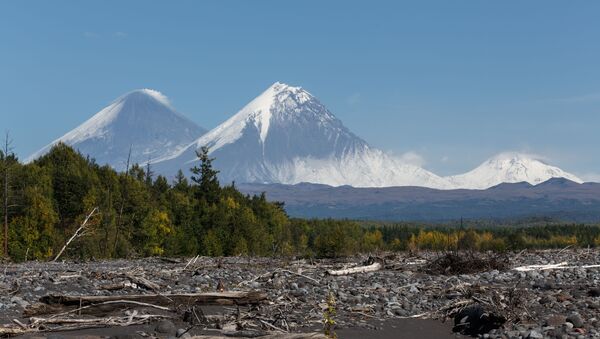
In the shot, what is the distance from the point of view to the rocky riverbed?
13898mm

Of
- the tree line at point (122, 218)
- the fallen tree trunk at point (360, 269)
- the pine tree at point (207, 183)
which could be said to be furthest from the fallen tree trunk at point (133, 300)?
the pine tree at point (207, 183)

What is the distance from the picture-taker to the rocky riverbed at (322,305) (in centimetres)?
1390

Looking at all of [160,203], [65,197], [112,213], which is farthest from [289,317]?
[160,203]

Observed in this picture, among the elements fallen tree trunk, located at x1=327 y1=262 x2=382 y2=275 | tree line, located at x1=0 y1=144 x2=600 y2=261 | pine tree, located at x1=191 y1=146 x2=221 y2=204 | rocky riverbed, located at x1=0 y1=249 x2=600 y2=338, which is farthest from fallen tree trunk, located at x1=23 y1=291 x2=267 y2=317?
pine tree, located at x1=191 y1=146 x2=221 y2=204

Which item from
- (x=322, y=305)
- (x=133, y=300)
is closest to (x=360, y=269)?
(x=322, y=305)

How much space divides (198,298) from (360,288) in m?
5.59

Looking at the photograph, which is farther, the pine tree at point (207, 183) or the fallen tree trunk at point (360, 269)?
the pine tree at point (207, 183)

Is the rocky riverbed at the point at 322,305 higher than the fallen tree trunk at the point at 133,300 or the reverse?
the reverse

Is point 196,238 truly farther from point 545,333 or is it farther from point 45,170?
point 545,333

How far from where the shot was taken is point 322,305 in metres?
16.6

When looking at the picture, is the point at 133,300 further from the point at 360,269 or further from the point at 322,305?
the point at 360,269

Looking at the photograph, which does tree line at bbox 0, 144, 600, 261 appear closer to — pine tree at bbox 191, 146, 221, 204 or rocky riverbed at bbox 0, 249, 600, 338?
pine tree at bbox 191, 146, 221, 204

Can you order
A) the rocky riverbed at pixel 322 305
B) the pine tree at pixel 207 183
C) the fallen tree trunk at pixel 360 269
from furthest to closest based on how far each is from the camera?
1. the pine tree at pixel 207 183
2. the fallen tree trunk at pixel 360 269
3. the rocky riverbed at pixel 322 305

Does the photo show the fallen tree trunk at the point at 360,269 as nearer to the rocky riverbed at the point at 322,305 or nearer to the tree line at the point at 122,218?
the rocky riverbed at the point at 322,305
